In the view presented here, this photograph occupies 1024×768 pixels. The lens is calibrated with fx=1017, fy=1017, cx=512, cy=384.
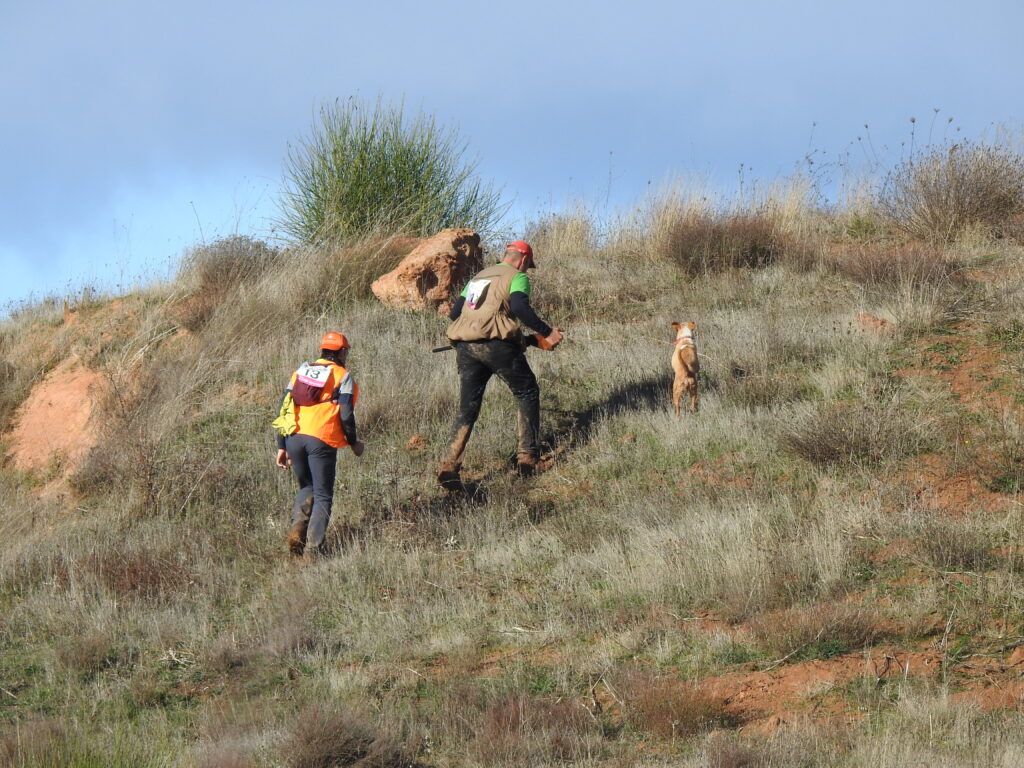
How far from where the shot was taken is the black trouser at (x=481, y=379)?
8484mm

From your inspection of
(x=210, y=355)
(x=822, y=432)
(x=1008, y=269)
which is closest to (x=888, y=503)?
(x=822, y=432)

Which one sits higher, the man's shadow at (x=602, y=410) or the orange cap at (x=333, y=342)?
the orange cap at (x=333, y=342)

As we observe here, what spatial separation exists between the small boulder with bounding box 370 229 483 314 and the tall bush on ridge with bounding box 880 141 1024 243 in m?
6.94

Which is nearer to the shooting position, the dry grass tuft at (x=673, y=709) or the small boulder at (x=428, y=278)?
the dry grass tuft at (x=673, y=709)

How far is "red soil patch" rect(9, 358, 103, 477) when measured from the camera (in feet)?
39.9

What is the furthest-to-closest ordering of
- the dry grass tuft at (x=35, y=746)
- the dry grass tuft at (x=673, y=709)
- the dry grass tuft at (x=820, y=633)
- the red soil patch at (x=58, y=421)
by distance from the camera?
the red soil patch at (x=58, y=421)
the dry grass tuft at (x=820, y=633)
the dry grass tuft at (x=673, y=709)
the dry grass tuft at (x=35, y=746)

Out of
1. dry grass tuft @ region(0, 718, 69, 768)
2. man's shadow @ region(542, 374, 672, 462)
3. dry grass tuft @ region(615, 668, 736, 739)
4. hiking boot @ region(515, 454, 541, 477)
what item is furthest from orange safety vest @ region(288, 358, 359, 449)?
dry grass tuft @ region(615, 668, 736, 739)

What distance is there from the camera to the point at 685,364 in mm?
9203

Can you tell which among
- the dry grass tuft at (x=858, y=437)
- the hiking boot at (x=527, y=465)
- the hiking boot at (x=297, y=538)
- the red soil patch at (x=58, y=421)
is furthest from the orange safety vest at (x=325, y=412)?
the red soil patch at (x=58, y=421)

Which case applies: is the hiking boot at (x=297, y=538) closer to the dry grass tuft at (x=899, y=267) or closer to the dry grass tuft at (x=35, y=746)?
the dry grass tuft at (x=35, y=746)

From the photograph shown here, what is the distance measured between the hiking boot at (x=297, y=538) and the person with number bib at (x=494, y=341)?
138 cm

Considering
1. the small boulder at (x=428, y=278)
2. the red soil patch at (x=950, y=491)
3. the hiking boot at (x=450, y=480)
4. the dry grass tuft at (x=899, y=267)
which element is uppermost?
the small boulder at (x=428, y=278)

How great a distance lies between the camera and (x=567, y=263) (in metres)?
15.5

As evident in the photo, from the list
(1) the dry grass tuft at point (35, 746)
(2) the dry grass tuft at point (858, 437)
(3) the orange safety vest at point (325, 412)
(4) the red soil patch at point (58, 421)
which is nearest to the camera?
(1) the dry grass tuft at point (35, 746)
